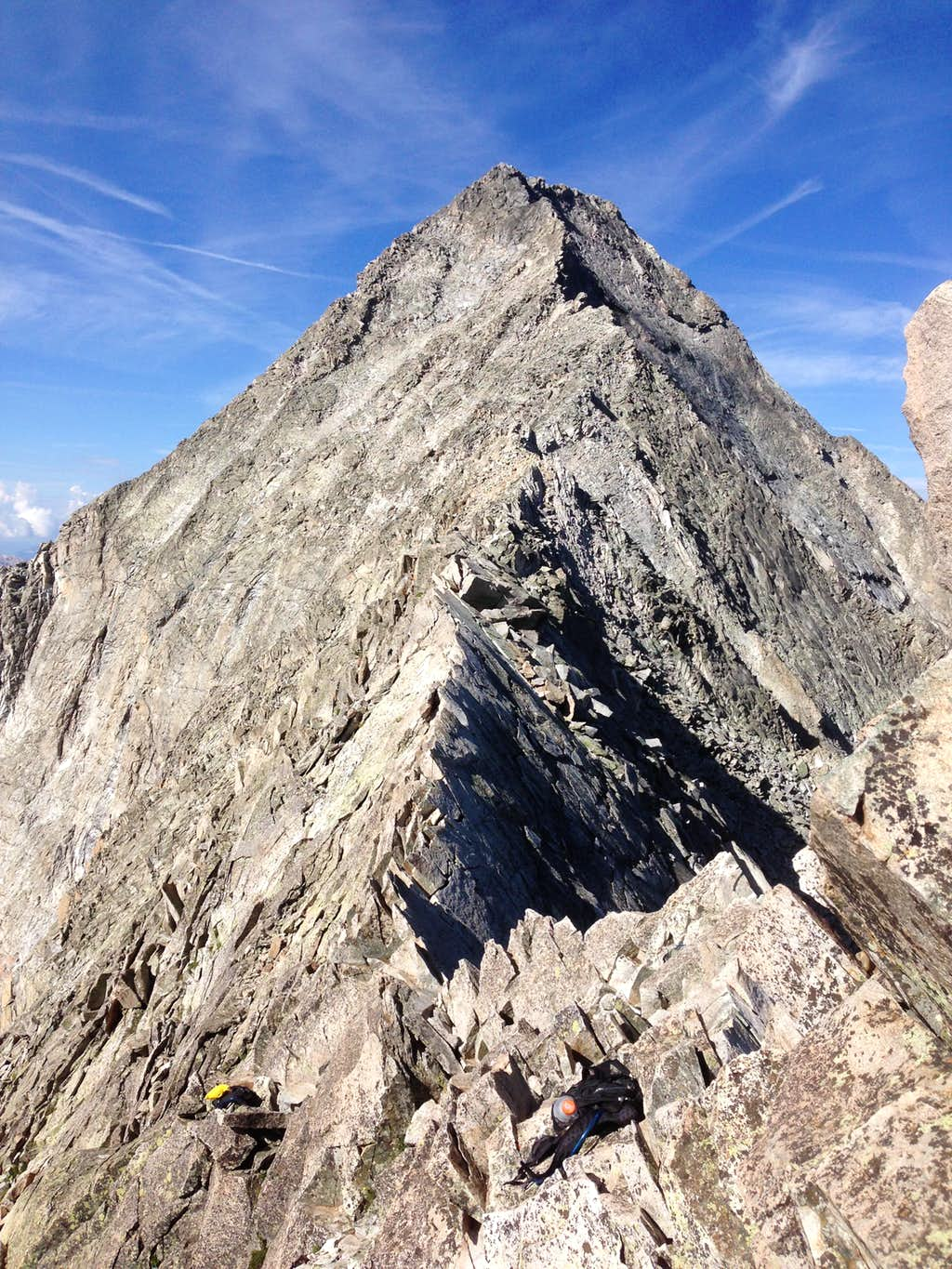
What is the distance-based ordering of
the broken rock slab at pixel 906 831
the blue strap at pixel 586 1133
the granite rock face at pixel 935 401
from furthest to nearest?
the granite rock face at pixel 935 401, the blue strap at pixel 586 1133, the broken rock slab at pixel 906 831

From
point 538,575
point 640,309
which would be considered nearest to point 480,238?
point 640,309

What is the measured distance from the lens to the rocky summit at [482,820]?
5.31 m

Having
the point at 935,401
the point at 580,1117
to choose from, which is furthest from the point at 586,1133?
the point at 935,401

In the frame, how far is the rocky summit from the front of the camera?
531 centimetres

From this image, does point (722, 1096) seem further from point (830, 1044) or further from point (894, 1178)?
point (894, 1178)

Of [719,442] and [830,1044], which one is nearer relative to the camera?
[830,1044]

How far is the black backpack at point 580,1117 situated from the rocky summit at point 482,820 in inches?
8.6

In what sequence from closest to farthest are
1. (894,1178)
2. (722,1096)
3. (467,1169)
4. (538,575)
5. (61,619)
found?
(894,1178) < (722,1096) < (467,1169) < (538,575) < (61,619)

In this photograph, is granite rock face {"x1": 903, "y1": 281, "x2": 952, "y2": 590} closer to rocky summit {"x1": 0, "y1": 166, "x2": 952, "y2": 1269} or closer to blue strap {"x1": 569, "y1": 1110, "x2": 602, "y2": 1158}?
rocky summit {"x1": 0, "y1": 166, "x2": 952, "y2": 1269}

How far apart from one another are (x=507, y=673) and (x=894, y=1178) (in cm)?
1541

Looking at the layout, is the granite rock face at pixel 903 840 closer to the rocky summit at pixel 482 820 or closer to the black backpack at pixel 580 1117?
the rocky summit at pixel 482 820

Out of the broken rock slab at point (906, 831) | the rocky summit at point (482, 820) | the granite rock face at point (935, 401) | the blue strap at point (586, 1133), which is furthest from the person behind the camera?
the granite rock face at point (935, 401)

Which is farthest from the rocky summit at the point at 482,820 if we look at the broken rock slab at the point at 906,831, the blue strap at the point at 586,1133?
the blue strap at the point at 586,1133

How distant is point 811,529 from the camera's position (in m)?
47.1
